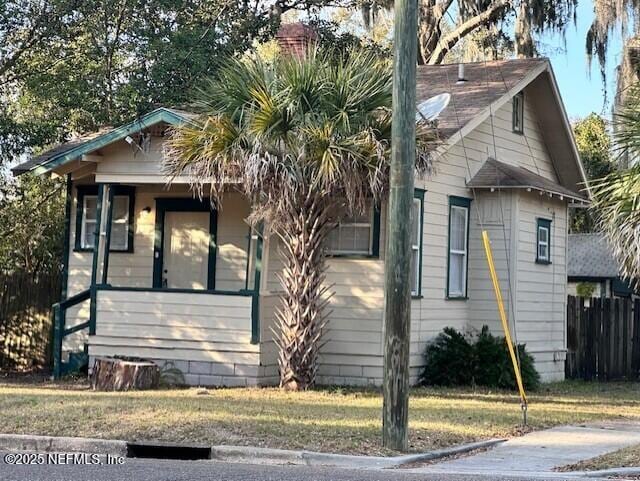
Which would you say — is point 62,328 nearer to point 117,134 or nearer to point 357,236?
point 117,134

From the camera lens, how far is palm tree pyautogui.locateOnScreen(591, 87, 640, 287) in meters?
15.5

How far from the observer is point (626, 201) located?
1571 cm

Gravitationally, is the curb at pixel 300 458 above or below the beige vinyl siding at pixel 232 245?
below

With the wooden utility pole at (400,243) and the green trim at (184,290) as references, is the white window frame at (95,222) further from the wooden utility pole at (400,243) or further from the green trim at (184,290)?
the wooden utility pole at (400,243)

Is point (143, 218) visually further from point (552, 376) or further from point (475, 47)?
point (475, 47)

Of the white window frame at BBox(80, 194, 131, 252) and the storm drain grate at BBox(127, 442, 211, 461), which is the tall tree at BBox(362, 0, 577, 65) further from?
the storm drain grate at BBox(127, 442, 211, 461)

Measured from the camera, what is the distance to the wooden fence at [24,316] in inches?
865

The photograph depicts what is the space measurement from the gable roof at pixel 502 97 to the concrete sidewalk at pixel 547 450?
6.24 meters

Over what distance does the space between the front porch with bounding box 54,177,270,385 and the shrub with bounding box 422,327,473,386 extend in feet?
10.4

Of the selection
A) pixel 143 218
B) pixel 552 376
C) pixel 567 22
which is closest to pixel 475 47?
pixel 567 22

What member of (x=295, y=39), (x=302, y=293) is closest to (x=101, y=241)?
(x=302, y=293)

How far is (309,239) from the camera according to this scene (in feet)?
53.9

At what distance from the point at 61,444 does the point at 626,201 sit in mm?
9120

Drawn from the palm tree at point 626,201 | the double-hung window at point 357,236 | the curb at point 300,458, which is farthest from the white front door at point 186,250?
the curb at point 300,458
